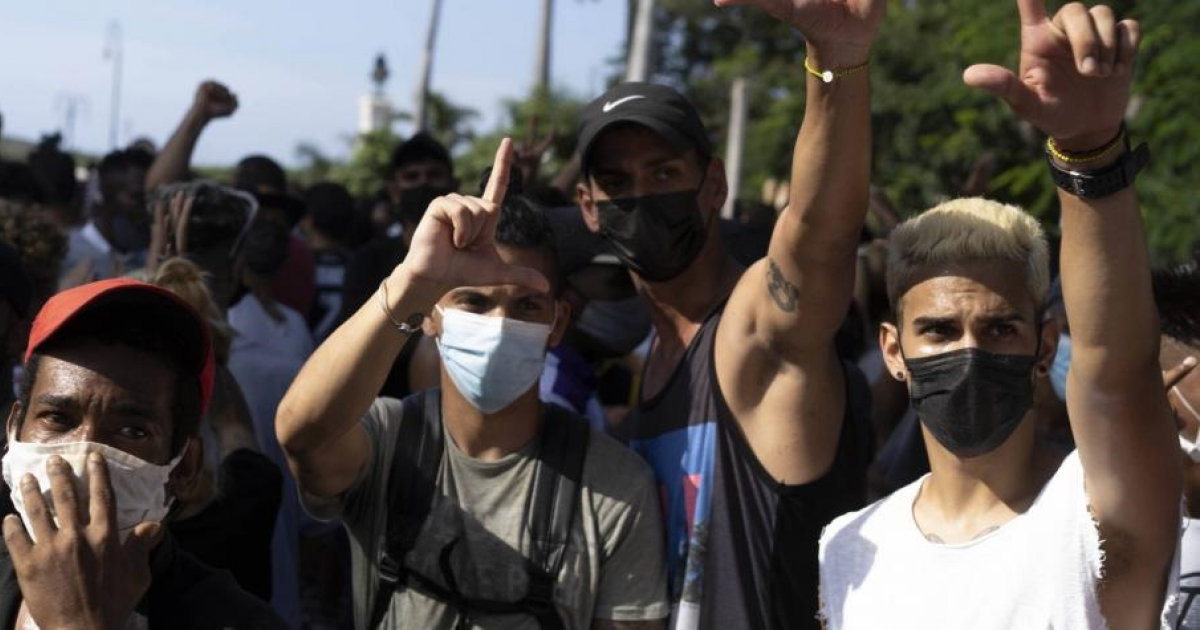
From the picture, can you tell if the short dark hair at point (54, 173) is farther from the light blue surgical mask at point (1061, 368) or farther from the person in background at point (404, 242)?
the light blue surgical mask at point (1061, 368)

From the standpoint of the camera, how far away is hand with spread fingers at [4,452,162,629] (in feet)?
8.54

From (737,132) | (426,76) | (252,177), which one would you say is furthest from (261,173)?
(426,76)

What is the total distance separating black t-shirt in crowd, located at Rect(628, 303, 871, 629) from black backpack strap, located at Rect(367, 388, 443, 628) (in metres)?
0.60

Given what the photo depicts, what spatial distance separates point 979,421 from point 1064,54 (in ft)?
3.20

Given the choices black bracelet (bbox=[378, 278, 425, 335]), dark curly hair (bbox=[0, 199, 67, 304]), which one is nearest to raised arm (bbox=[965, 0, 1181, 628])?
black bracelet (bbox=[378, 278, 425, 335])

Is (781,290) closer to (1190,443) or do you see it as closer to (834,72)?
(834,72)

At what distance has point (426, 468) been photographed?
3715mm

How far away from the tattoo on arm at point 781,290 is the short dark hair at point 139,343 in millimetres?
1323

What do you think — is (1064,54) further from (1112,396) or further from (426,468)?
(426,468)

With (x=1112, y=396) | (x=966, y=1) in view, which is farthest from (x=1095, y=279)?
(x=966, y=1)

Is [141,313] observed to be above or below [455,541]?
above

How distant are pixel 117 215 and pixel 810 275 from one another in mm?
5862

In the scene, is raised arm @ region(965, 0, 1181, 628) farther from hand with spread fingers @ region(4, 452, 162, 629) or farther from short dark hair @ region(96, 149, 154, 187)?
short dark hair @ region(96, 149, 154, 187)

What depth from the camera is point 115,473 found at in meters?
2.87
